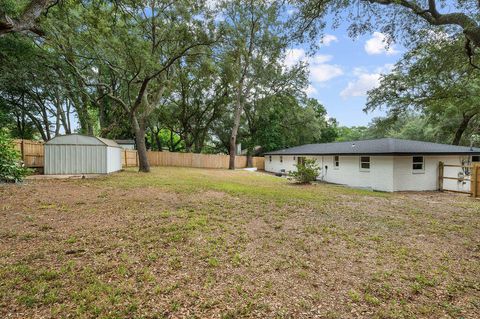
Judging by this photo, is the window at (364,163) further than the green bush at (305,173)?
Yes

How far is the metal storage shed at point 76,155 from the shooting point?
1227 cm

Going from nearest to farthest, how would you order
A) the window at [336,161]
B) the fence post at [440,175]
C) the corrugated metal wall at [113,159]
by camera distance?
1. the fence post at [440,175]
2. the corrugated metal wall at [113,159]
3. the window at [336,161]

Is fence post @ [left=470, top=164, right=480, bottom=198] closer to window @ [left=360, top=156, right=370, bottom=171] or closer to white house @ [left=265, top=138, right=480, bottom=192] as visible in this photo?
white house @ [left=265, top=138, right=480, bottom=192]

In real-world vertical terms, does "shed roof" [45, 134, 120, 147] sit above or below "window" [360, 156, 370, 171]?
above

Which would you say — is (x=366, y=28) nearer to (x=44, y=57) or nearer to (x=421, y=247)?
(x=421, y=247)

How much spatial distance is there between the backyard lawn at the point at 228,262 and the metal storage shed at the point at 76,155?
6.15m

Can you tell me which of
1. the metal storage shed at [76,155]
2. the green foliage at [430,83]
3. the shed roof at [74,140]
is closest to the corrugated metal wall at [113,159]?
the metal storage shed at [76,155]

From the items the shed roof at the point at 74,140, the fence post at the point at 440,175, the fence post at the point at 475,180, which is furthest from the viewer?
the fence post at the point at 440,175

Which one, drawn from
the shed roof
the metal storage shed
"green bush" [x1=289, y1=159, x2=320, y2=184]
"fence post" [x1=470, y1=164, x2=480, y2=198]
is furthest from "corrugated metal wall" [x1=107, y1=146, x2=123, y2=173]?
"fence post" [x1=470, y1=164, x2=480, y2=198]

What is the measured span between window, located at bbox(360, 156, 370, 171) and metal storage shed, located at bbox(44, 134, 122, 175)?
14.2 metres

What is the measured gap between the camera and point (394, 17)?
24.6ft

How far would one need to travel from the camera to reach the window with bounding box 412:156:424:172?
12914 millimetres

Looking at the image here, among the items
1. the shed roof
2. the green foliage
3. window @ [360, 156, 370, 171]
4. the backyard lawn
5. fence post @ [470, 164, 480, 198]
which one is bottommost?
the backyard lawn

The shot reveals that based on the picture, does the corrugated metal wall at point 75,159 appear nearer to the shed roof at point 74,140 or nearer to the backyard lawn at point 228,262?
the shed roof at point 74,140
